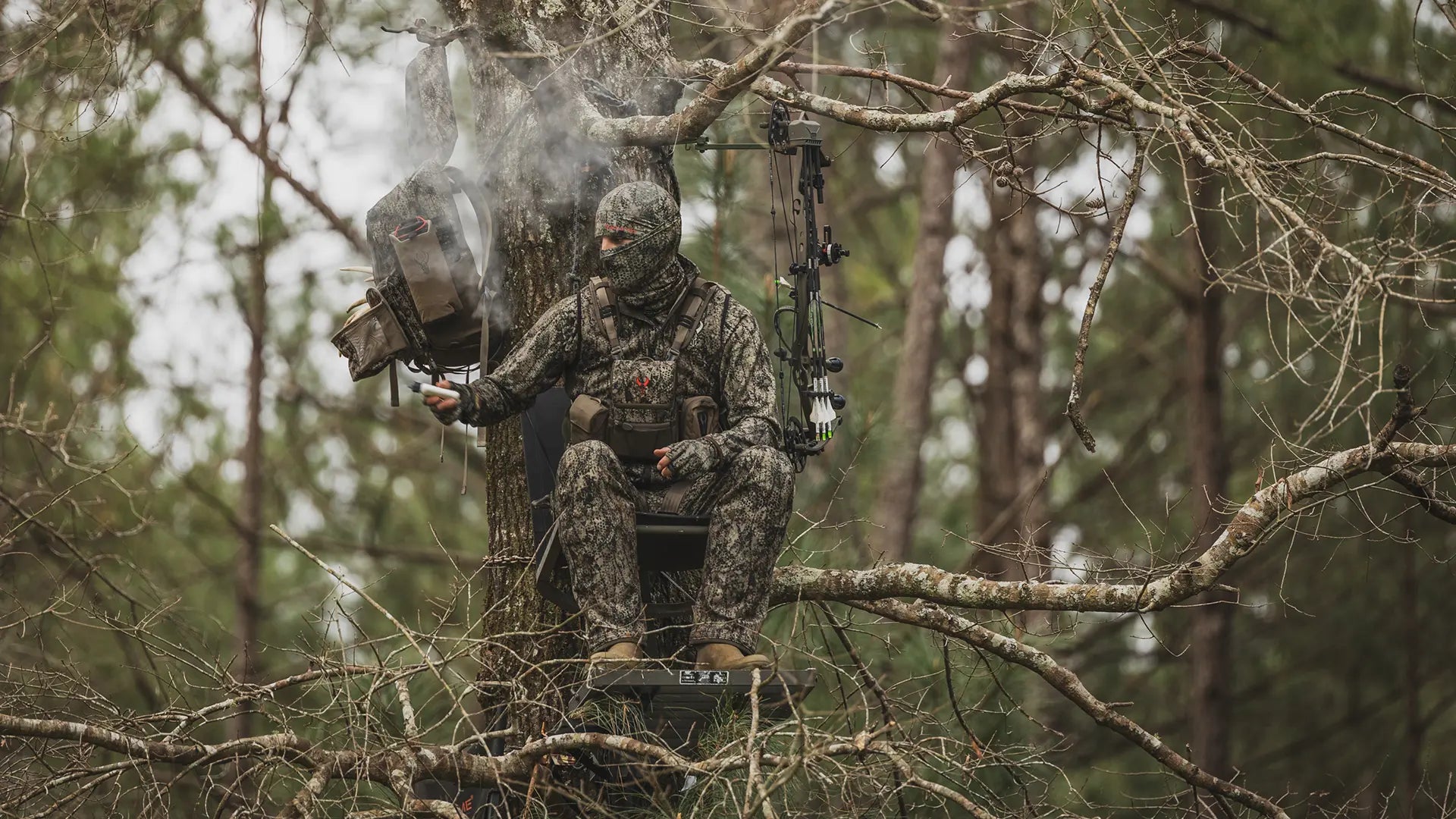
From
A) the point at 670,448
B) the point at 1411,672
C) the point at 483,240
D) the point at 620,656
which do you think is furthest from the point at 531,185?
the point at 1411,672

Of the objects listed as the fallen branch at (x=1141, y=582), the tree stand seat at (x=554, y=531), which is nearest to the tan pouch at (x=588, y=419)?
the tree stand seat at (x=554, y=531)

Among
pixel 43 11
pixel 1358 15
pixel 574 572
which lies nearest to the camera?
pixel 574 572

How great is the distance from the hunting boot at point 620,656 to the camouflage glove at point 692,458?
1.71 ft

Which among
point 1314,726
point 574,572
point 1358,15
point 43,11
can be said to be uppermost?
point 1358,15

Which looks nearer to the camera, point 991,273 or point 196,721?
point 196,721

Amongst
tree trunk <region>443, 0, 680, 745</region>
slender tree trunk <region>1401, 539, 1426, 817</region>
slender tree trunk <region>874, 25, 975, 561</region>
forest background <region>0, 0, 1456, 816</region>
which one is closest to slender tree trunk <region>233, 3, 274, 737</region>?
forest background <region>0, 0, 1456, 816</region>

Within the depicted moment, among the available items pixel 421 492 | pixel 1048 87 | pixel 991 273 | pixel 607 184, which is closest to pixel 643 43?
pixel 607 184

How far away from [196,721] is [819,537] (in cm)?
405

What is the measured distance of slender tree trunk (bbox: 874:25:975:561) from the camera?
1202cm

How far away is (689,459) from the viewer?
4.77 m

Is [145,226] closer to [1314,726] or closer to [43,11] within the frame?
[43,11]

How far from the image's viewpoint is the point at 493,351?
5.46 m

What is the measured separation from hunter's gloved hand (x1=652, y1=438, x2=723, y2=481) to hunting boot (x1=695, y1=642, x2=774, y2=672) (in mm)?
521

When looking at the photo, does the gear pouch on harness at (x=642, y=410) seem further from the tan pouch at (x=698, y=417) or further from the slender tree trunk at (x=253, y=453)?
the slender tree trunk at (x=253, y=453)
